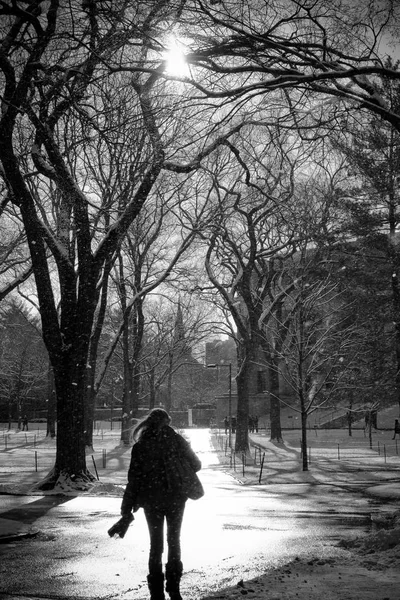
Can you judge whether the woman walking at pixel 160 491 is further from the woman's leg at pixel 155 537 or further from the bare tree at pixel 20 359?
the bare tree at pixel 20 359

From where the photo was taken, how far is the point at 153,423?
625 centimetres

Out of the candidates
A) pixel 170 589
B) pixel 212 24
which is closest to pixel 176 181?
pixel 212 24

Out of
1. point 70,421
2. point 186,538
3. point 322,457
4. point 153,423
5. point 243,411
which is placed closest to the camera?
point 153,423

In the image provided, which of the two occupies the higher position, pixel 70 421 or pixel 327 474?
pixel 70 421

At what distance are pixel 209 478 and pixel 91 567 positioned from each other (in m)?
15.7

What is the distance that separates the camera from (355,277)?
1465 inches

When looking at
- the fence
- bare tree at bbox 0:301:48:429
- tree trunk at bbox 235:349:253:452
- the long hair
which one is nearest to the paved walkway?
the fence

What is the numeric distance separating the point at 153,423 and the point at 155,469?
1.33 feet

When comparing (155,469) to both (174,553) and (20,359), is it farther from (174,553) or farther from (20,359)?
(20,359)

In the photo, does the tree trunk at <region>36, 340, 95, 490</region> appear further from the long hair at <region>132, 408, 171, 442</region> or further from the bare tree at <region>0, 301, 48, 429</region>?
the bare tree at <region>0, 301, 48, 429</region>

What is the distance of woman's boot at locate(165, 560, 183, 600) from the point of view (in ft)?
19.4

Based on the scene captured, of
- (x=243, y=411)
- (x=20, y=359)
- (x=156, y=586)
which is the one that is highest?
(x=20, y=359)

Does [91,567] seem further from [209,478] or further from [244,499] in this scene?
[209,478]

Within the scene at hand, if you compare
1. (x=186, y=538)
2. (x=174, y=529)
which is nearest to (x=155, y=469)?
(x=174, y=529)
